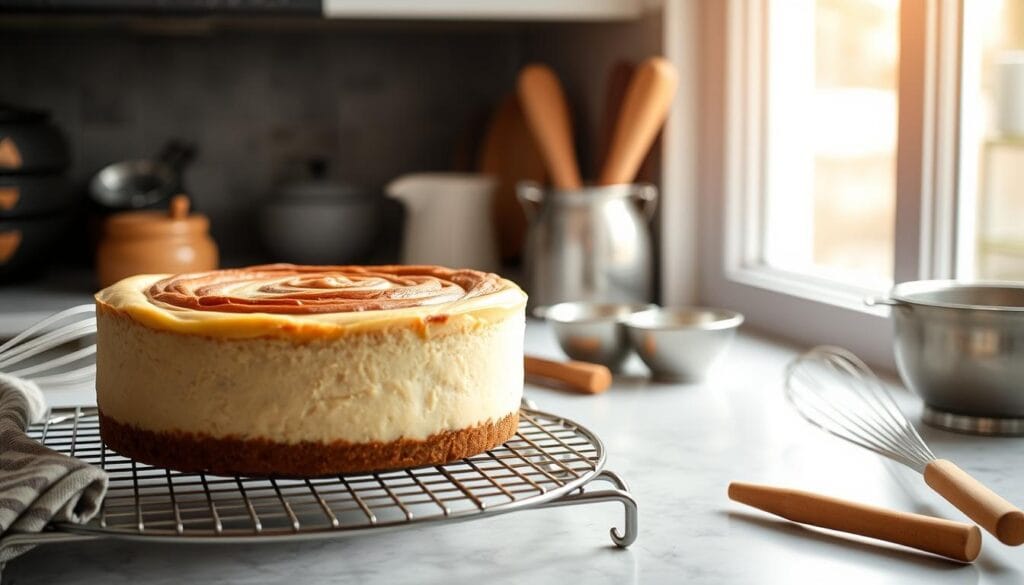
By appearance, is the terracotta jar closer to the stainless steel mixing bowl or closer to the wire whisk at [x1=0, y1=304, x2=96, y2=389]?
the wire whisk at [x1=0, y1=304, x2=96, y2=389]

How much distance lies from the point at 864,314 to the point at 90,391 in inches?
29.8

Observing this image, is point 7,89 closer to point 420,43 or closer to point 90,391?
point 420,43

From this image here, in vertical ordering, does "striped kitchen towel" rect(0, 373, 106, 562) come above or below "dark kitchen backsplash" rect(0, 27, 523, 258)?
below

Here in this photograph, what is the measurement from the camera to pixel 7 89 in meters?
1.79

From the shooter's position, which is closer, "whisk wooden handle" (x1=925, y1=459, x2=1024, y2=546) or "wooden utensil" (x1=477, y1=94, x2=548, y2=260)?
"whisk wooden handle" (x1=925, y1=459, x2=1024, y2=546)

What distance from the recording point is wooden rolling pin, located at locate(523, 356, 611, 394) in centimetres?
106

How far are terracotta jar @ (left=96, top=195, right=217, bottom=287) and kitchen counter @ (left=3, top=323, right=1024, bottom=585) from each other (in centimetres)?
78

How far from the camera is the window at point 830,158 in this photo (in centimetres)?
105

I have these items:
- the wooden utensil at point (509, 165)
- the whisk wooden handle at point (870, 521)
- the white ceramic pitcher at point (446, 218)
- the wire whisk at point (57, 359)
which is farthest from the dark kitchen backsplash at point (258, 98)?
the whisk wooden handle at point (870, 521)

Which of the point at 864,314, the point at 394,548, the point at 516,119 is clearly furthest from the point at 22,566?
the point at 516,119

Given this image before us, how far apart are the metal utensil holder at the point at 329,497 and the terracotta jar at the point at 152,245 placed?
59cm

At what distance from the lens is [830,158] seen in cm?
165

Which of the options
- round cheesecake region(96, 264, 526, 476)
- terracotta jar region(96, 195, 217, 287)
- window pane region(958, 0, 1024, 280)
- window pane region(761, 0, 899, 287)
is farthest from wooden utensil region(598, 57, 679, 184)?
round cheesecake region(96, 264, 526, 476)

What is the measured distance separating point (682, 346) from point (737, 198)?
408 millimetres
